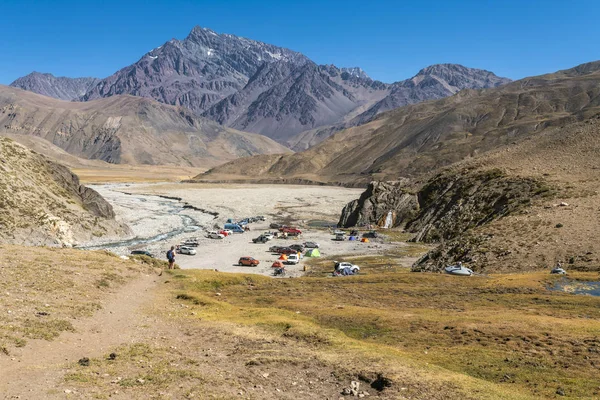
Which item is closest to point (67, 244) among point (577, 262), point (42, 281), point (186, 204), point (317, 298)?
point (42, 281)

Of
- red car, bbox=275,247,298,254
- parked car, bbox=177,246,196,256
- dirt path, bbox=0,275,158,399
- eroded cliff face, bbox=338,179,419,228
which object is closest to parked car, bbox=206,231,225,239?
parked car, bbox=177,246,196,256

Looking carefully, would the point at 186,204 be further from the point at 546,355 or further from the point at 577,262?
the point at 546,355

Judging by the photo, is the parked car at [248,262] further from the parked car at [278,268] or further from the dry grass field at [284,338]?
the dry grass field at [284,338]

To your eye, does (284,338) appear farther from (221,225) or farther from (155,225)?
(155,225)

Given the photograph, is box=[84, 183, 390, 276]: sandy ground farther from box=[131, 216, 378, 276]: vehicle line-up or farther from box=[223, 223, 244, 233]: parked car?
box=[223, 223, 244, 233]: parked car

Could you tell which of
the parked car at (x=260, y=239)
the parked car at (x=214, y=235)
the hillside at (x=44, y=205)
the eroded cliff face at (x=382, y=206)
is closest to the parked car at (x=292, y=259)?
the parked car at (x=260, y=239)

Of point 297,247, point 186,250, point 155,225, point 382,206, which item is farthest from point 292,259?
point 155,225
